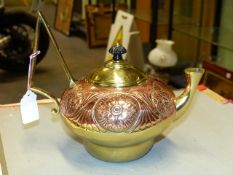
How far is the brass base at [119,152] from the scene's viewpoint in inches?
28.0

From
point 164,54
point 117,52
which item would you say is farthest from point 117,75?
point 164,54

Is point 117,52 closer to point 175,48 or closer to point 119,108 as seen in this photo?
point 119,108

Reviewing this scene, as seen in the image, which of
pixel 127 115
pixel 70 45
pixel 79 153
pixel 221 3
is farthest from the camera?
pixel 70 45

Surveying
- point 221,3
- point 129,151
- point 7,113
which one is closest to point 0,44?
point 221,3

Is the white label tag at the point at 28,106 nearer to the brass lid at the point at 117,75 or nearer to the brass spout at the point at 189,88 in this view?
the brass lid at the point at 117,75

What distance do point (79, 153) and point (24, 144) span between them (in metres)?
0.13

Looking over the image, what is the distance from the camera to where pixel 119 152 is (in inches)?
28.0

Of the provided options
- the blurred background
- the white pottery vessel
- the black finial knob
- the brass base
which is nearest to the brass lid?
the black finial knob

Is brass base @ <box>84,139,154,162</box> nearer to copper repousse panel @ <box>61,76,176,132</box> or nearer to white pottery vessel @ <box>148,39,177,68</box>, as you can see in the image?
copper repousse panel @ <box>61,76,176,132</box>

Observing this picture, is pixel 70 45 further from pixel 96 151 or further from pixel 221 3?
pixel 96 151

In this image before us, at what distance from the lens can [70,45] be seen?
138 inches

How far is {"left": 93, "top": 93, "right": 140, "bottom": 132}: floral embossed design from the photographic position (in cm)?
65

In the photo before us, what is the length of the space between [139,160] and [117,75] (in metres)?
0.18

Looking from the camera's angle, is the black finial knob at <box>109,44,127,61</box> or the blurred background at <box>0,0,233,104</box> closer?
the black finial knob at <box>109,44,127,61</box>
